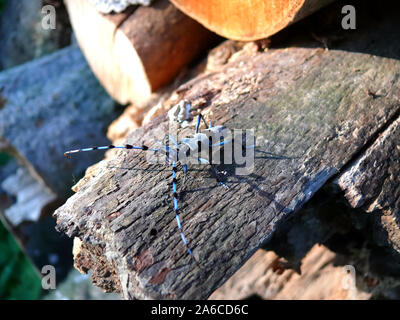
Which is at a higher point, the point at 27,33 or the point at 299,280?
the point at 27,33

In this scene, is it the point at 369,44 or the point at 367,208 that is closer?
the point at 367,208

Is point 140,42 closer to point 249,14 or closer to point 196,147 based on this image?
point 249,14

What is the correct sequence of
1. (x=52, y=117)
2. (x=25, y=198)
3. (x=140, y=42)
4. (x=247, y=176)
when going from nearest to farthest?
(x=247, y=176), (x=140, y=42), (x=52, y=117), (x=25, y=198)

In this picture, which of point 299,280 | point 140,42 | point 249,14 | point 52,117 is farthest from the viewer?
point 52,117

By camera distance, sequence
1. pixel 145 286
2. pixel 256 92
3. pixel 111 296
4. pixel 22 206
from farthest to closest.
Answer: pixel 22 206, pixel 111 296, pixel 256 92, pixel 145 286

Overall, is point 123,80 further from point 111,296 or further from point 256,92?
point 111,296

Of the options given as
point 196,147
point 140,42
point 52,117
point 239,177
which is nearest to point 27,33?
point 52,117

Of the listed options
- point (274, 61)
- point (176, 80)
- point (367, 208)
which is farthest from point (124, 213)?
point (176, 80)
